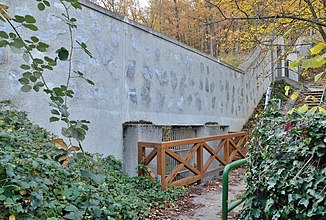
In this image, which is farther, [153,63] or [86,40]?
[153,63]

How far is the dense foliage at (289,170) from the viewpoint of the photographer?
199 cm

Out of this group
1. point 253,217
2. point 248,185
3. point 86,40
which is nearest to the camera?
point 253,217

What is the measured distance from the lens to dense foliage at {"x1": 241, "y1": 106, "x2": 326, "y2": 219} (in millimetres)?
1993

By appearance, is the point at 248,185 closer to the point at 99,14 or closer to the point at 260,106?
the point at 99,14

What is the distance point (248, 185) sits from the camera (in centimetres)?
253

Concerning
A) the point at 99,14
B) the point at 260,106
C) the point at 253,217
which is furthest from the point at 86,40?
the point at 260,106

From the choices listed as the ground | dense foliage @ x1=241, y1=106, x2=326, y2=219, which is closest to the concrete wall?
the ground

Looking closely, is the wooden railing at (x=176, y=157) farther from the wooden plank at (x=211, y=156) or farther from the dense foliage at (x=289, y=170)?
the dense foliage at (x=289, y=170)

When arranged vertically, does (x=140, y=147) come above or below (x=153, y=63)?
below

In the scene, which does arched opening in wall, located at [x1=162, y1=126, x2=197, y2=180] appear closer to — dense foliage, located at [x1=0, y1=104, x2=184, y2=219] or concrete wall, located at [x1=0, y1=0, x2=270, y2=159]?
concrete wall, located at [x1=0, y1=0, x2=270, y2=159]

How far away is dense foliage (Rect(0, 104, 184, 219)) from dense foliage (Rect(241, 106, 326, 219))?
3.84ft

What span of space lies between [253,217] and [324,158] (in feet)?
2.34

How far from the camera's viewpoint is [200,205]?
405 centimetres

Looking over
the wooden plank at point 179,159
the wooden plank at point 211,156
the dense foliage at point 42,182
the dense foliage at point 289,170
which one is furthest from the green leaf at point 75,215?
the wooden plank at point 211,156
